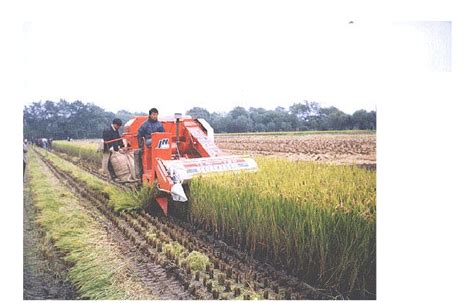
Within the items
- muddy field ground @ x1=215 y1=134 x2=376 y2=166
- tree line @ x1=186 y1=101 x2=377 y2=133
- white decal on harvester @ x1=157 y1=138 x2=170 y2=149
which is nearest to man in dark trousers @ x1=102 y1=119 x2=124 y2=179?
white decal on harvester @ x1=157 y1=138 x2=170 y2=149

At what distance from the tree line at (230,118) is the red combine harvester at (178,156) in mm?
89

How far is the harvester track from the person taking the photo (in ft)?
8.16

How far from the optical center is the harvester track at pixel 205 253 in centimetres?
249

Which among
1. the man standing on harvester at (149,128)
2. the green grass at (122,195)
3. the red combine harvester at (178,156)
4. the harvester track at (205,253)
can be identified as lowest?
the harvester track at (205,253)

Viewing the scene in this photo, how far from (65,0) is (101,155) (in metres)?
0.98

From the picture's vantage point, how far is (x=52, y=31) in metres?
2.60

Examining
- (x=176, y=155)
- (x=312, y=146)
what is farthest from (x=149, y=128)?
(x=312, y=146)

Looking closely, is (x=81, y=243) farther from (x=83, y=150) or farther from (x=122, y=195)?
(x=83, y=150)

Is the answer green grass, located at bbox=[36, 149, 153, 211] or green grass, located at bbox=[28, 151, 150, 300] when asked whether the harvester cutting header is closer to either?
green grass, located at bbox=[36, 149, 153, 211]

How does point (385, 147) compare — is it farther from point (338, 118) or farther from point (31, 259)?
point (31, 259)

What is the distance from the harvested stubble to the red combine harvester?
8 centimetres

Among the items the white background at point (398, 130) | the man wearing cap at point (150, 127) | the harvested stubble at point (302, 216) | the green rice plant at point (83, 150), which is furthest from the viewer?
the green rice plant at point (83, 150)

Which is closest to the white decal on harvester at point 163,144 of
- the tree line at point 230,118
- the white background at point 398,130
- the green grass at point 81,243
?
the tree line at point 230,118

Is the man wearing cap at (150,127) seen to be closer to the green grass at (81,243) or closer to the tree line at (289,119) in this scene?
the tree line at (289,119)
